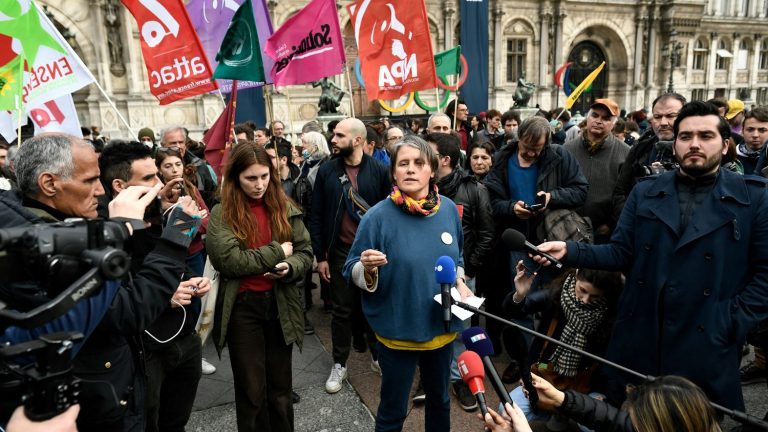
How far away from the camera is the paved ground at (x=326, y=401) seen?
3.49 meters

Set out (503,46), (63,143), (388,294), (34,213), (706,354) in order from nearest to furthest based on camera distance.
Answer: (34,213) < (63,143) < (706,354) < (388,294) < (503,46)

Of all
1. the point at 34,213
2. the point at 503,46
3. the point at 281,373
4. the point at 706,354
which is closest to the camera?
the point at 34,213

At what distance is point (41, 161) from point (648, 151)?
412 centimetres

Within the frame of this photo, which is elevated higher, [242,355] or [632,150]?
[632,150]

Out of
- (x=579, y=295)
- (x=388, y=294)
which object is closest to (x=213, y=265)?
(x=388, y=294)

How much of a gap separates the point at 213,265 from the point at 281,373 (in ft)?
2.71

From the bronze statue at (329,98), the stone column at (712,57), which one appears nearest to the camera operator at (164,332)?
the bronze statue at (329,98)

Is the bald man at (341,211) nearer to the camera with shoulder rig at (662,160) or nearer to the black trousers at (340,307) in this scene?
the black trousers at (340,307)

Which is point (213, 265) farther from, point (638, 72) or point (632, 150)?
point (638, 72)

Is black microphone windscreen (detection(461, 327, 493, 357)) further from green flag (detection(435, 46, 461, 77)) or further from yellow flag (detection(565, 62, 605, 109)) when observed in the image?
green flag (detection(435, 46, 461, 77))

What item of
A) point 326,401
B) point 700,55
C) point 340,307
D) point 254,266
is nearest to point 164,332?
point 254,266

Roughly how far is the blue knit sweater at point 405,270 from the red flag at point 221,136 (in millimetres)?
2487

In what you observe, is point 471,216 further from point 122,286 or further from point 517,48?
point 517,48

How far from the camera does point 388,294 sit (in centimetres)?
270
